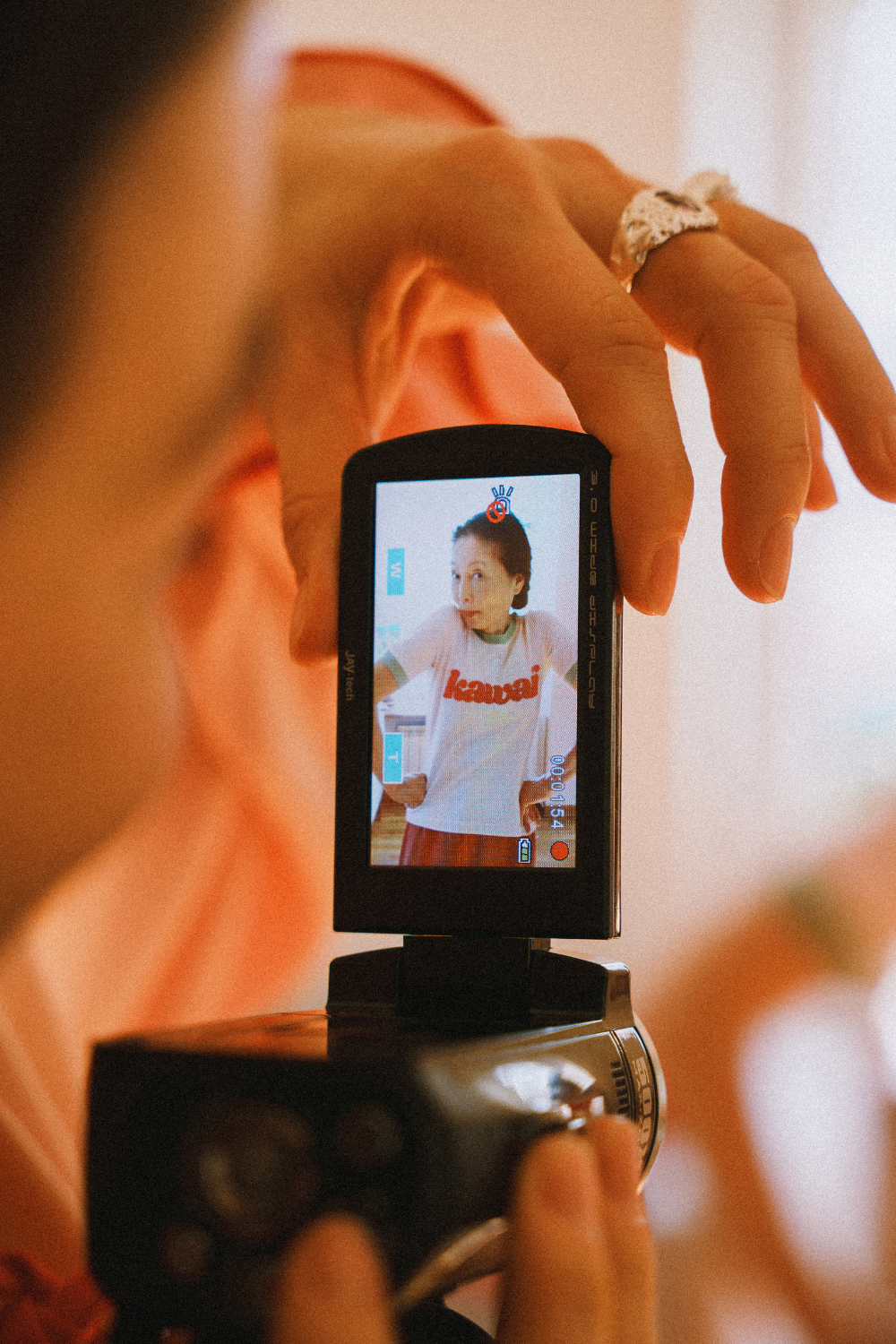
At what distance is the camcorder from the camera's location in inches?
9.0

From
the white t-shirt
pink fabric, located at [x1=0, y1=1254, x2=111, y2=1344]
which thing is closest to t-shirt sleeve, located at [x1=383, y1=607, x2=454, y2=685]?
the white t-shirt

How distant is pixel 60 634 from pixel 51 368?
0.13 m

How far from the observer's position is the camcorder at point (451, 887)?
23 centimetres

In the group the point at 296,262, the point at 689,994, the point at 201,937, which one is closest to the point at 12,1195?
the point at 201,937

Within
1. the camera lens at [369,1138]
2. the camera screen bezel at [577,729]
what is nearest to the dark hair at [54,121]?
the camera screen bezel at [577,729]

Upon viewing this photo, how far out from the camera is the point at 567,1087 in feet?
0.89

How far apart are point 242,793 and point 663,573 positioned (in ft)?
1.25

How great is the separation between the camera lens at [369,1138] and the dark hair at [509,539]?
7.4 inches

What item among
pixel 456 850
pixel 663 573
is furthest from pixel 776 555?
pixel 456 850

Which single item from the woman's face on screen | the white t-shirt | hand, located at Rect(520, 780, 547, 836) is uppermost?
the woman's face on screen

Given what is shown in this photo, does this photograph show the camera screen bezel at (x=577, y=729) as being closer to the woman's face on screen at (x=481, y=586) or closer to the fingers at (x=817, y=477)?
the woman's face on screen at (x=481, y=586)

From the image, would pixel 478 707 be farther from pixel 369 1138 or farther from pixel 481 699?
pixel 369 1138

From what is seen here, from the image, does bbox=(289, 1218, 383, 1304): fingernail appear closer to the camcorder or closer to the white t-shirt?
the camcorder

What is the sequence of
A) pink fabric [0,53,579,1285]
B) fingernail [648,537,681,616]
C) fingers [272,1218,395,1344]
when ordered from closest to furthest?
fingers [272,1218,395,1344], fingernail [648,537,681,616], pink fabric [0,53,579,1285]
